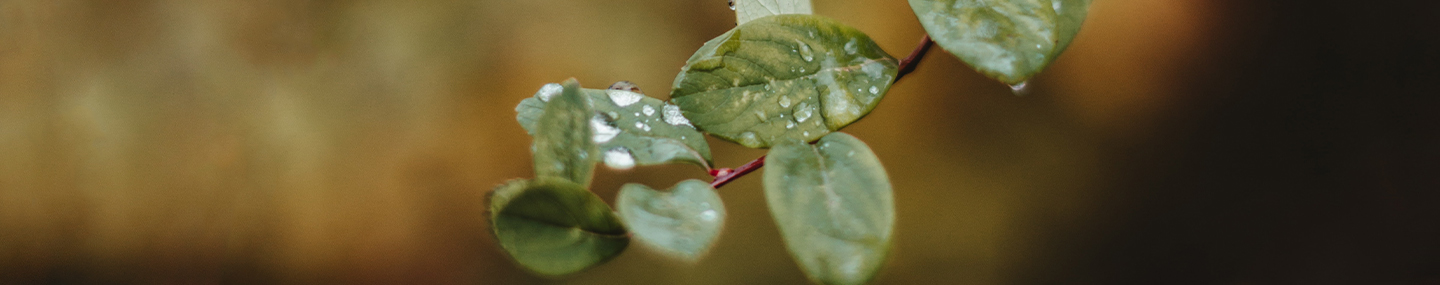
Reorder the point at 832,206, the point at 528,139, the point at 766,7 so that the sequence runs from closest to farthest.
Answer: the point at 832,206, the point at 766,7, the point at 528,139

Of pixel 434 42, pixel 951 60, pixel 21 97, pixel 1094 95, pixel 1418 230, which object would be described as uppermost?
pixel 21 97

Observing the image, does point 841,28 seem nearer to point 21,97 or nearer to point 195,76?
point 195,76

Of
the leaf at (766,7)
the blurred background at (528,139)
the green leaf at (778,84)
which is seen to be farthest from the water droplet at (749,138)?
the blurred background at (528,139)

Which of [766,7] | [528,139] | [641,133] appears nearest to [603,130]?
[641,133]

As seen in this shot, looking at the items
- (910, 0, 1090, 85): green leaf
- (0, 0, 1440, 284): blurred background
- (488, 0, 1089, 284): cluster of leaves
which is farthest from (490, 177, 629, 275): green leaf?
(0, 0, 1440, 284): blurred background

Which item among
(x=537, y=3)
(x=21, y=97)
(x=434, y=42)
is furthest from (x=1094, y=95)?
(x=21, y=97)

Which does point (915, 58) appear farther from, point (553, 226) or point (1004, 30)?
point (553, 226)
